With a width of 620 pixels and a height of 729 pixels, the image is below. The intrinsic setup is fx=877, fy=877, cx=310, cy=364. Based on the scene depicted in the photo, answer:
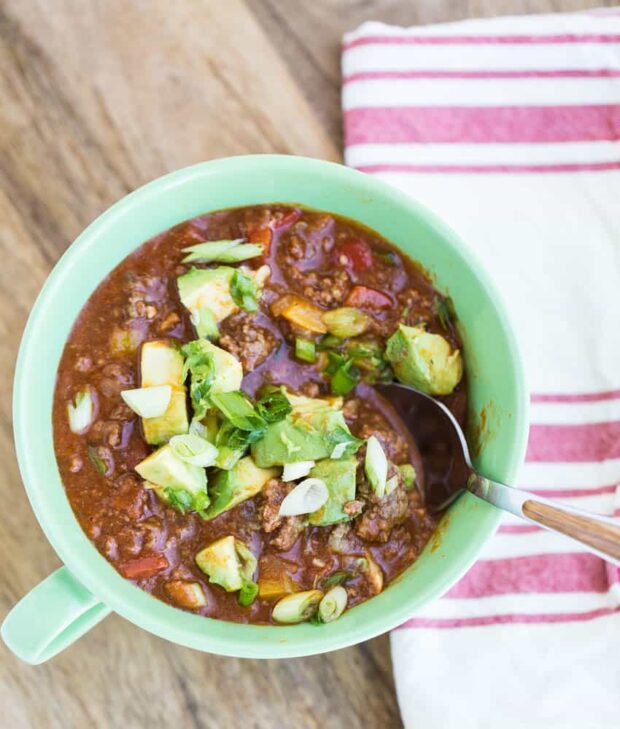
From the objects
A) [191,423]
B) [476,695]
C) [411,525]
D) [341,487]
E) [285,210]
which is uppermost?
[285,210]

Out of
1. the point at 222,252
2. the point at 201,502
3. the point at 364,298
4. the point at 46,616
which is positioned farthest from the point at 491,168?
the point at 46,616

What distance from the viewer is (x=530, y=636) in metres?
2.79

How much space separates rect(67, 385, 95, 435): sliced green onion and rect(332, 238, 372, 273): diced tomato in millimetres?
792

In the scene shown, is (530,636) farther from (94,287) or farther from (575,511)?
(94,287)

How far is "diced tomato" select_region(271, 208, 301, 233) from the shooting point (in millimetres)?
2510

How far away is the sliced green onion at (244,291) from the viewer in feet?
7.90

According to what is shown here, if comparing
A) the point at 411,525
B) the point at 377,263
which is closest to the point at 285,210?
the point at 377,263

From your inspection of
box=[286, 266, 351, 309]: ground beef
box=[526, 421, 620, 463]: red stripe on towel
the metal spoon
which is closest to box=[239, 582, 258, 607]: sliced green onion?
the metal spoon

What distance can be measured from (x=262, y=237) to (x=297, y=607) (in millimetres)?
1029

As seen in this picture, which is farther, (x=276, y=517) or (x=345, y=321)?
(x=345, y=321)

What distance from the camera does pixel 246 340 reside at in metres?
2.40

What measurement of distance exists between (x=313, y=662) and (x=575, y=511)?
1159 millimetres

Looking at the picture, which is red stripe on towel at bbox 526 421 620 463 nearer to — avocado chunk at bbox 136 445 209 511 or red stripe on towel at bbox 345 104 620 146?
red stripe on towel at bbox 345 104 620 146

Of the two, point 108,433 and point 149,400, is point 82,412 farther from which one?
point 149,400
